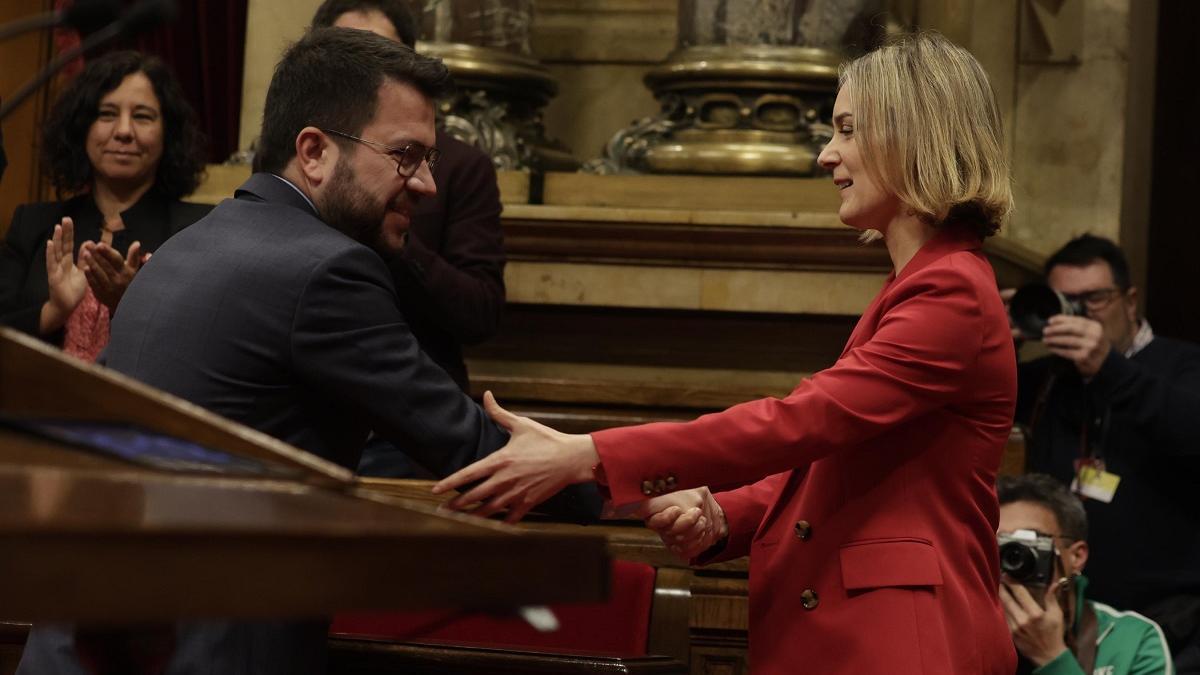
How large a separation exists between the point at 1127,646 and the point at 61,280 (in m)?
2.30

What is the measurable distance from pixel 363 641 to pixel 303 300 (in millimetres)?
650

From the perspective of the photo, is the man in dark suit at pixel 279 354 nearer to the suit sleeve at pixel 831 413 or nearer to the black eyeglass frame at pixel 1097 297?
the suit sleeve at pixel 831 413

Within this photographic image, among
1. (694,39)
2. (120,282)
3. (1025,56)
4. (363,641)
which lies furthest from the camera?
(1025,56)

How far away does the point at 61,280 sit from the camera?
3441mm

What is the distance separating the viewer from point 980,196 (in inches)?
86.7

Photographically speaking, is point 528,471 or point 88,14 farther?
point 528,471

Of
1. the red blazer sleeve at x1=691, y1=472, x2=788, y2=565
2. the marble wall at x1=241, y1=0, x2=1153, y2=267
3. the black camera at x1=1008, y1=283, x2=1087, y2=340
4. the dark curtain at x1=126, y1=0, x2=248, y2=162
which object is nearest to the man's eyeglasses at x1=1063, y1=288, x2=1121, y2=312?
the black camera at x1=1008, y1=283, x2=1087, y2=340

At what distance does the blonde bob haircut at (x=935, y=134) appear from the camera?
2189 millimetres

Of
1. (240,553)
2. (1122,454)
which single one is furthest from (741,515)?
(1122,454)

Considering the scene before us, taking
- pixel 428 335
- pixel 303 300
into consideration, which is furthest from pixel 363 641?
pixel 428 335

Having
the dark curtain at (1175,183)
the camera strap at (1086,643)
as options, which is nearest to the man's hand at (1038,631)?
the camera strap at (1086,643)

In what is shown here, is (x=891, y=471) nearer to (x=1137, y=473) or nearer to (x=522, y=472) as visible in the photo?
(x=522, y=472)

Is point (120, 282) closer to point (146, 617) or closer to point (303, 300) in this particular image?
point (303, 300)

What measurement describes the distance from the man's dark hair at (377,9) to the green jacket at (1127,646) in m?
1.83
